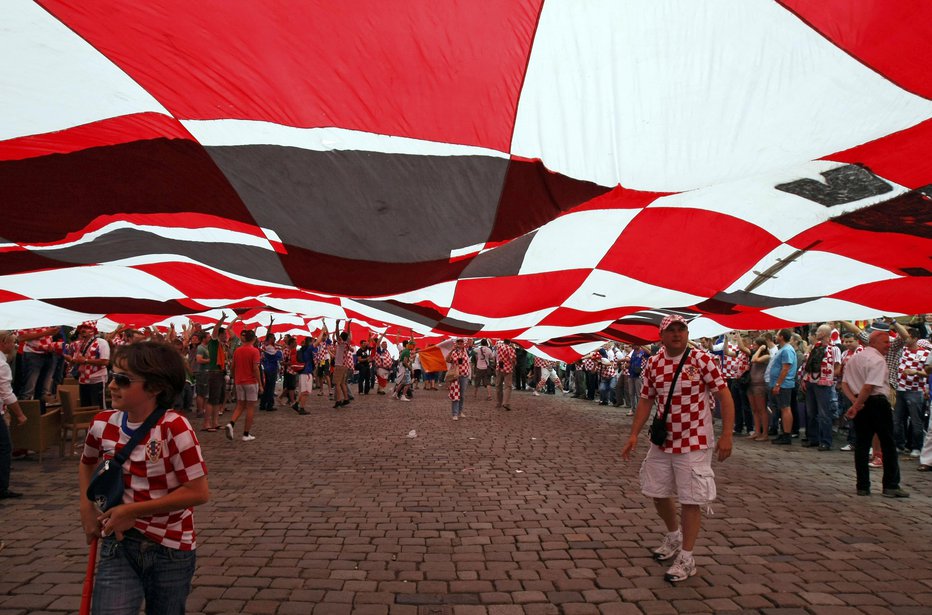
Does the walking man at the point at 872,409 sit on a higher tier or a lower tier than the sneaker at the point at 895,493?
higher

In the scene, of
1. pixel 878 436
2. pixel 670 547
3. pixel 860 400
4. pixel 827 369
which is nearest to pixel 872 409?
pixel 860 400

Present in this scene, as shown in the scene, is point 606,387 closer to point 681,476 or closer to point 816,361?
point 816,361

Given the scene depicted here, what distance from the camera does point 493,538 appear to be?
5.34m

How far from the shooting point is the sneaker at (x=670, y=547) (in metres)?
4.75

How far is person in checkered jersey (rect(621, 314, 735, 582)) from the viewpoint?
14.5 ft

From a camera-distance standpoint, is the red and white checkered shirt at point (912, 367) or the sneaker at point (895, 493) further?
the red and white checkered shirt at point (912, 367)

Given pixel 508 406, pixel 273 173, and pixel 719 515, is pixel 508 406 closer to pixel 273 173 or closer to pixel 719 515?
pixel 719 515

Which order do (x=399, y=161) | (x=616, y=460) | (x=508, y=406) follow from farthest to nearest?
(x=508, y=406) → (x=616, y=460) → (x=399, y=161)

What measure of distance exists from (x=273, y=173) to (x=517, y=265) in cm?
242

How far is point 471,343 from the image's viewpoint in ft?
84.1

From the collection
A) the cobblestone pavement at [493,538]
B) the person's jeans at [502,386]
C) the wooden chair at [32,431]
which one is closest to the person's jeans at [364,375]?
the person's jeans at [502,386]

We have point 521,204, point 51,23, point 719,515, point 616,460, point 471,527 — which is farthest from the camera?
point 616,460

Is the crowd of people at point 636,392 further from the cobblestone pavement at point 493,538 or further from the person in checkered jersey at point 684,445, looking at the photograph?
the cobblestone pavement at point 493,538

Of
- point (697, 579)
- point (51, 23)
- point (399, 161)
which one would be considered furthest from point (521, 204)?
point (697, 579)
